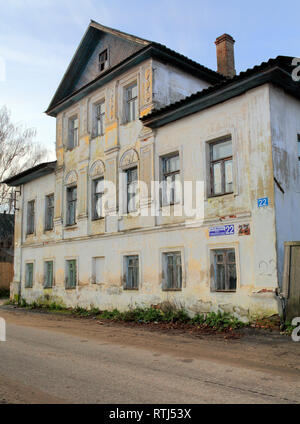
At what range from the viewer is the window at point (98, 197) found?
52.6ft

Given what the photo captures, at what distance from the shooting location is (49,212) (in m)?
19.9

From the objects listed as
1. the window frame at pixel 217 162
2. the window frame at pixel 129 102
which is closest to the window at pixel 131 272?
the window frame at pixel 217 162

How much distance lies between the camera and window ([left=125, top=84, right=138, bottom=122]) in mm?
15172

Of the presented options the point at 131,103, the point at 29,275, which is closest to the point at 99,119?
the point at 131,103

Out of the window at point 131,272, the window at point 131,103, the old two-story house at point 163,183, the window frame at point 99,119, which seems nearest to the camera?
the old two-story house at point 163,183

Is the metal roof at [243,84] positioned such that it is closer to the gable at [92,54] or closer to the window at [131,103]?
the window at [131,103]

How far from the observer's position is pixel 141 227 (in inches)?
542

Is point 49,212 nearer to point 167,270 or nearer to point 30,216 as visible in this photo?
point 30,216

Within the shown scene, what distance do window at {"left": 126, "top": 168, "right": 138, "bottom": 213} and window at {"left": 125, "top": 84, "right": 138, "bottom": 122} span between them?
2.15 meters

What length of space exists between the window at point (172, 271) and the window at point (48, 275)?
814 centimetres

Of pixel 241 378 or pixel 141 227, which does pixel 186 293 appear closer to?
pixel 141 227

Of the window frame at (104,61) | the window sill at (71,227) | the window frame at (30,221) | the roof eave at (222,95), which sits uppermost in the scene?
the window frame at (104,61)

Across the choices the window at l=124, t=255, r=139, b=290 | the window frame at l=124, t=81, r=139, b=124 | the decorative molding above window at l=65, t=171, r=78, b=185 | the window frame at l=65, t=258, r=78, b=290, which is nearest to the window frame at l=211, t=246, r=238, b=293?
the window at l=124, t=255, r=139, b=290

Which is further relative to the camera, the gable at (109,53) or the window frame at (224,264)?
the gable at (109,53)
